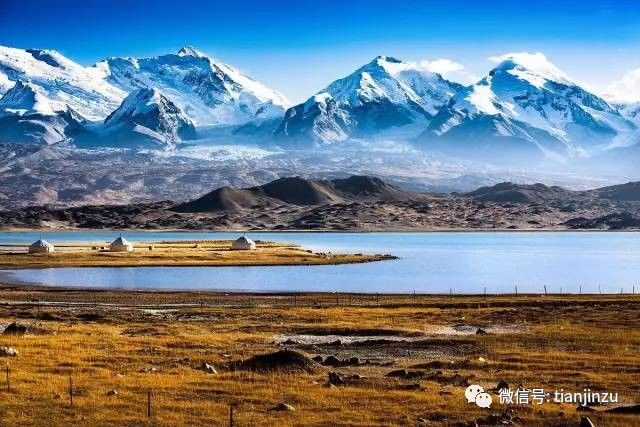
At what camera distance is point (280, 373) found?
3594cm

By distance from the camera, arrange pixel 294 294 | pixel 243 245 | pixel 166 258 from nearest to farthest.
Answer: pixel 294 294 → pixel 166 258 → pixel 243 245

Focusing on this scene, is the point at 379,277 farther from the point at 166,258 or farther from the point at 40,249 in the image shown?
the point at 40,249

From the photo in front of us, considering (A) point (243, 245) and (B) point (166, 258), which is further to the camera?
(A) point (243, 245)

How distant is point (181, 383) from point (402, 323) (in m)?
27.2

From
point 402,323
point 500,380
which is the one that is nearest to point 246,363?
point 500,380

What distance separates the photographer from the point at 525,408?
29078 mm

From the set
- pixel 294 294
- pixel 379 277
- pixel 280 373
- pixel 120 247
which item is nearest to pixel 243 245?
pixel 120 247

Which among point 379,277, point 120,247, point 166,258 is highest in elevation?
point 120,247

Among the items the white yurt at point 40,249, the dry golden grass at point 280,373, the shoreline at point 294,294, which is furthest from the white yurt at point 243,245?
the dry golden grass at point 280,373

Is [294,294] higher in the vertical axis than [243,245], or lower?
lower

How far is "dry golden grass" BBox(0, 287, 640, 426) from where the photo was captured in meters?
28.7

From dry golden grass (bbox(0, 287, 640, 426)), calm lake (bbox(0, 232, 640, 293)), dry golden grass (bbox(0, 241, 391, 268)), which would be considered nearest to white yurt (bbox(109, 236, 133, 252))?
dry golden grass (bbox(0, 241, 391, 268))

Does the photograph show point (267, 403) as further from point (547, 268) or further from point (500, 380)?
point (547, 268)

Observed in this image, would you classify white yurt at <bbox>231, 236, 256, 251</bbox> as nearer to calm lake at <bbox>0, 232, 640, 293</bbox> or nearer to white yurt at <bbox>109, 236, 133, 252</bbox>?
white yurt at <bbox>109, 236, 133, 252</bbox>
